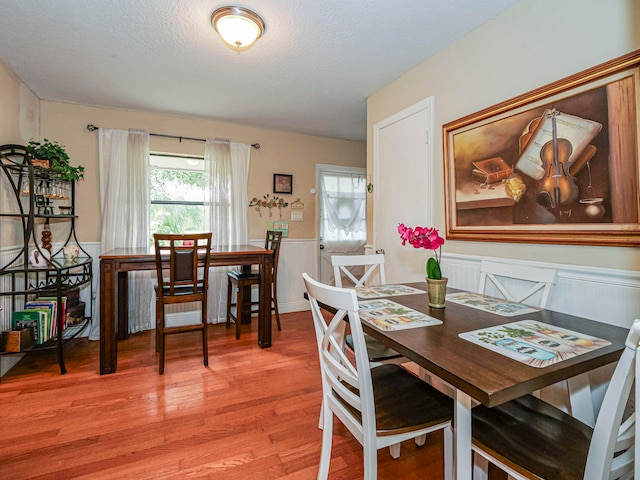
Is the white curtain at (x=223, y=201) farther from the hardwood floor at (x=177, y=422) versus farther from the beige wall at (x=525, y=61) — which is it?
the beige wall at (x=525, y=61)

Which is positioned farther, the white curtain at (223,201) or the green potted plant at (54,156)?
the white curtain at (223,201)

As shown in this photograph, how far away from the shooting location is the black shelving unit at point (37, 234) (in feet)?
7.62

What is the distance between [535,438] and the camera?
3.14ft

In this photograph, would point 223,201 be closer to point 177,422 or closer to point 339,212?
point 339,212

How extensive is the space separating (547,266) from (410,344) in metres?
1.06

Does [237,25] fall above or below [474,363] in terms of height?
above

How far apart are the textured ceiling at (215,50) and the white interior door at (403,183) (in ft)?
1.42

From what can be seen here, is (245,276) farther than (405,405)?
Yes

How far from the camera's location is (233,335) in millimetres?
3229

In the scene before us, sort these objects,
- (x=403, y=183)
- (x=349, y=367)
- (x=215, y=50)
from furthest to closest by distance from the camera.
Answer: (x=403, y=183)
(x=215, y=50)
(x=349, y=367)

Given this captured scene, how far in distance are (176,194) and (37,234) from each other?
131 cm

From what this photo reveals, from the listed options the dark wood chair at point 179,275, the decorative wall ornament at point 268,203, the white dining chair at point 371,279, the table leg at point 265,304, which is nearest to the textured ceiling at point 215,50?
the decorative wall ornament at point 268,203

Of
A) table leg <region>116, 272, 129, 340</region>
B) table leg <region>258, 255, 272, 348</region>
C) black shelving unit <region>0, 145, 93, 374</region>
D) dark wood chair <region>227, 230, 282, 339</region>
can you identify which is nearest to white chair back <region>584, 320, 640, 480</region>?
table leg <region>258, 255, 272, 348</region>

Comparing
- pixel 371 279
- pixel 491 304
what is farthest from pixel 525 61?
pixel 371 279
